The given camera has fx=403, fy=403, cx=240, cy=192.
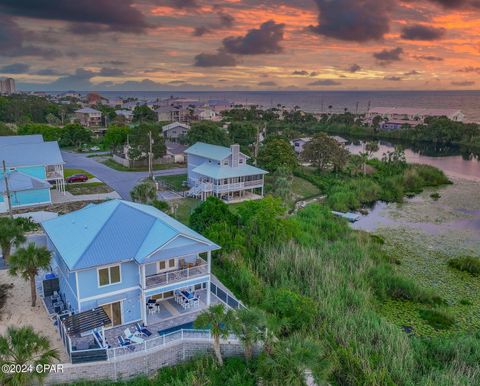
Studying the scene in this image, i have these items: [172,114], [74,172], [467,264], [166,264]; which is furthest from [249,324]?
[172,114]

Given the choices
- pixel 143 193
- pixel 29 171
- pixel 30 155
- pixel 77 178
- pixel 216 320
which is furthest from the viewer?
pixel 77 178

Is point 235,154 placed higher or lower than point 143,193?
higher

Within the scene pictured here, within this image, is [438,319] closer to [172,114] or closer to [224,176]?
[224,176]

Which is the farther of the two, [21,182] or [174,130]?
[174,130]

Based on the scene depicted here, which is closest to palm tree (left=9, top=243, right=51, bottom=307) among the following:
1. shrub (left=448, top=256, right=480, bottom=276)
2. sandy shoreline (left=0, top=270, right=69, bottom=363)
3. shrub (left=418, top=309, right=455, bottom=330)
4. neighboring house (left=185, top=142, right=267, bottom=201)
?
sandy shoreline (left=0, top=270, right=69, bottom=363)

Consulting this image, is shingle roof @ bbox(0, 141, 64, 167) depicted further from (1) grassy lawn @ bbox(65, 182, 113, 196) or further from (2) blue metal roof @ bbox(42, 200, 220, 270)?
(2) blue metal roof @ bbox(42, 200, 220, 270)

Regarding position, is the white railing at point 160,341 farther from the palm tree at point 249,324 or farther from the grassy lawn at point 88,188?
the grassy lawn at point 88,188

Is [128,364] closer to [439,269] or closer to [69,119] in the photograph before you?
[439,269]
